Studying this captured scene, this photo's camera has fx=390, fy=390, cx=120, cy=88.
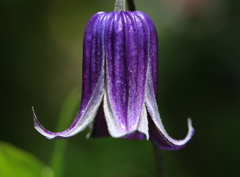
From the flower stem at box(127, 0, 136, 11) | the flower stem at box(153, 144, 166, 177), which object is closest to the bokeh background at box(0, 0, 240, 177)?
the flower stem at box(153, 144, 166, 177)

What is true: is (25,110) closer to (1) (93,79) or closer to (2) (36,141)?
(2) (36,141)

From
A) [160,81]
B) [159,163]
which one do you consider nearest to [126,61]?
[159,163]

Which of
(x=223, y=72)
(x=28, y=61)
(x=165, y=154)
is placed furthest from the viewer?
(x=28, y=61)

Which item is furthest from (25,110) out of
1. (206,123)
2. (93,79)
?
(93,79)

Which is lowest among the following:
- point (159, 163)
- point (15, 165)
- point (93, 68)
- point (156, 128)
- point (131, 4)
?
point (15, 165)

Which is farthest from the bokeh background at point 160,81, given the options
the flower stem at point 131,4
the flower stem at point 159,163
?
the flower stem at point 131,4

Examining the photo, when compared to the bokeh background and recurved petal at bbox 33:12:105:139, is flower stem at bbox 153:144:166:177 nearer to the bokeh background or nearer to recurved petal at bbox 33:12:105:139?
recurved petal at bbox 33:12:105:139

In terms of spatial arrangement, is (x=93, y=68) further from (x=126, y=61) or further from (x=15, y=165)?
(x=15, y=165)

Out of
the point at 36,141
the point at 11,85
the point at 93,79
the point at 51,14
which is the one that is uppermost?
the point at 93,79
